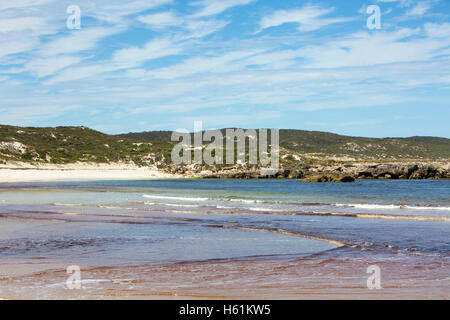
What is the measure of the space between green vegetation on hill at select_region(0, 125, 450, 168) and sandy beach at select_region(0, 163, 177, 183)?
3735 mm

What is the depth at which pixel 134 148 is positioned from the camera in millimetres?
131750

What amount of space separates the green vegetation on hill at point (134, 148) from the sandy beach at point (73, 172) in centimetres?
373

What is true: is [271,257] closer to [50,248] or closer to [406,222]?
[50,248]

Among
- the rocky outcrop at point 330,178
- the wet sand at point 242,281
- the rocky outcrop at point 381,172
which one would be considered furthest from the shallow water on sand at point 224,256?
the rocky outcrop at point 381,172

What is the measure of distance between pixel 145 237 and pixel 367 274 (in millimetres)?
7957

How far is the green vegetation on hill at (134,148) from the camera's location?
107m

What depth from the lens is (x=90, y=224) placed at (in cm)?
1945

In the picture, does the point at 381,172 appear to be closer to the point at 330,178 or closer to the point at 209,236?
the point at 330,178

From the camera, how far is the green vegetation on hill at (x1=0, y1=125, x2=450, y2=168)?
107 meters

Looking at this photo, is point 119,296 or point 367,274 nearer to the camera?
point 119,296

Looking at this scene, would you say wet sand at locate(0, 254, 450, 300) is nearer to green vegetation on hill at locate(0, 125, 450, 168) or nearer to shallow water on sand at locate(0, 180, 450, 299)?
shallow water on sand at locate(0, 180, 450, 299)

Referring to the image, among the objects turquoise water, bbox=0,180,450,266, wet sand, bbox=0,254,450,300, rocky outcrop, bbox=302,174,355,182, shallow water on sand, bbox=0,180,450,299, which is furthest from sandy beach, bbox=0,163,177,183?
wet sand, bbox=0,254,450,300

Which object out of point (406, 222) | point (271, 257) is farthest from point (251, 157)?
point (271, 257)

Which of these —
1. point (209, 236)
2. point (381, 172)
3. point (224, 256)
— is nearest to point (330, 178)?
point (381, 172)
